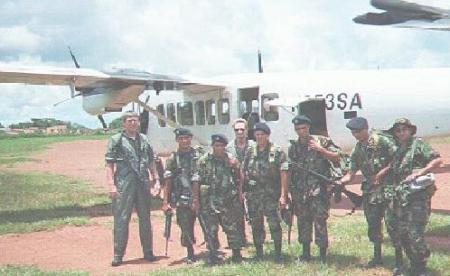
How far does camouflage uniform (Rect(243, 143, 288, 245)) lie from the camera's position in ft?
24.8

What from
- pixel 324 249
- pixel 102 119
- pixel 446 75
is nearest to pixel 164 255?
pixel 324 249

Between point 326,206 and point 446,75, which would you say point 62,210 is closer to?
point 326,206

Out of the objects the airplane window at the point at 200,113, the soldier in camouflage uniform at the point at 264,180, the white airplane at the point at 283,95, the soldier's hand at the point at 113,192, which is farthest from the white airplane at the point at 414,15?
the airplane window at the point at 200,113

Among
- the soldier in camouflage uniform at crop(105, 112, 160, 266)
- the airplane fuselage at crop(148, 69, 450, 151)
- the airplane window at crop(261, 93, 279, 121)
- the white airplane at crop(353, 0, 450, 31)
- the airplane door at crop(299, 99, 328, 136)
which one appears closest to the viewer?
the white airplane at crop(353, 0, 450, 31)

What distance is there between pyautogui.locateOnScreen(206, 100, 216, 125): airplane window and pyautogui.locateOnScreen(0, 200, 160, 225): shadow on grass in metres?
2.62

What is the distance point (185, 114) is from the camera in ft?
53.9

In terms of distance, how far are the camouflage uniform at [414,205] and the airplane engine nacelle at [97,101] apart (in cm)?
996

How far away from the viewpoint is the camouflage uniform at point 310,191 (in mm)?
7445

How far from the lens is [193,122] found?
637 inches

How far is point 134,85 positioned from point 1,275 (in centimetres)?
786

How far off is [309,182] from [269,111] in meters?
7.12

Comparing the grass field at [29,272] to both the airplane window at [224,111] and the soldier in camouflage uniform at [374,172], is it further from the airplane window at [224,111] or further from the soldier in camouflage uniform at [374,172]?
the airplane window at [224,111]

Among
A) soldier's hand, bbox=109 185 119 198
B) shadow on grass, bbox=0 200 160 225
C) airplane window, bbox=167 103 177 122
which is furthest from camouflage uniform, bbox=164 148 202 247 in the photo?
airplane window, bbox=167 103 177 122

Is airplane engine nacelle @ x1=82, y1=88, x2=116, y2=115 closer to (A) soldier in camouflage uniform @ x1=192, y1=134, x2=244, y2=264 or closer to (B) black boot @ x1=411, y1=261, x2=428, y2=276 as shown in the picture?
(A) soldier in camouflage uniform @ x1=192, y1=134, x2=244, y2=264
